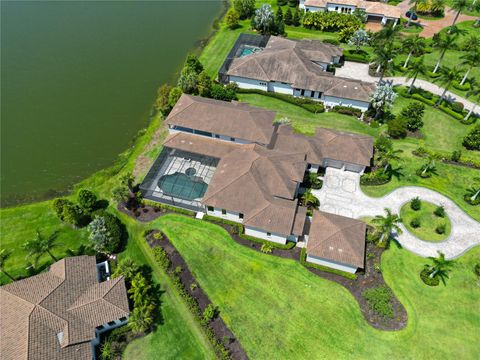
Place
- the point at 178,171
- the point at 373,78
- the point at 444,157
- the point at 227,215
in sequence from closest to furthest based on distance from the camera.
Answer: the point at 227,215, the point at 178,171, the point at 444,157, the point at 373,78

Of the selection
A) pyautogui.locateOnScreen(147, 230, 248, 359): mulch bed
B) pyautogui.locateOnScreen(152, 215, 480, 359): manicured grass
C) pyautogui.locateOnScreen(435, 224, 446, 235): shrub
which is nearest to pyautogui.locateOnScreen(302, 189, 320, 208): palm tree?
pyautogui.locateOnScreen(152, 215, 480, 359): manicured grass

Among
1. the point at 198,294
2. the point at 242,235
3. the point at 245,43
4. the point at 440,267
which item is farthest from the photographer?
the point at 245,43

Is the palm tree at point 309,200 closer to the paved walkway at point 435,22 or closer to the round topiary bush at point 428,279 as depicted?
Answer: the round topiary bush at point 428,279

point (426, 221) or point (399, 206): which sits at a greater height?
point (399, 206)

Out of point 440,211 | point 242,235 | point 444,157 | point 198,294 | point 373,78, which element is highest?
point 373,78

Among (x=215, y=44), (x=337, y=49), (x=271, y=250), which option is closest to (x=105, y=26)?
(x=215, y=44)

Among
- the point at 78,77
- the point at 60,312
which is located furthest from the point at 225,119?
the point at 78,77

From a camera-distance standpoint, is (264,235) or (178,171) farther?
(178,171)

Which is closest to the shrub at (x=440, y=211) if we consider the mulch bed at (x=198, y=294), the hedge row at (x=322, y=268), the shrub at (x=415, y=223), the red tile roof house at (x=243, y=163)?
the shrub at (x=415, y=223)

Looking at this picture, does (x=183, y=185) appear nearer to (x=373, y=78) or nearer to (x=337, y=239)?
(x=337, y=239)

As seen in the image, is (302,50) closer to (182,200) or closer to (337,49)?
(337,49)
